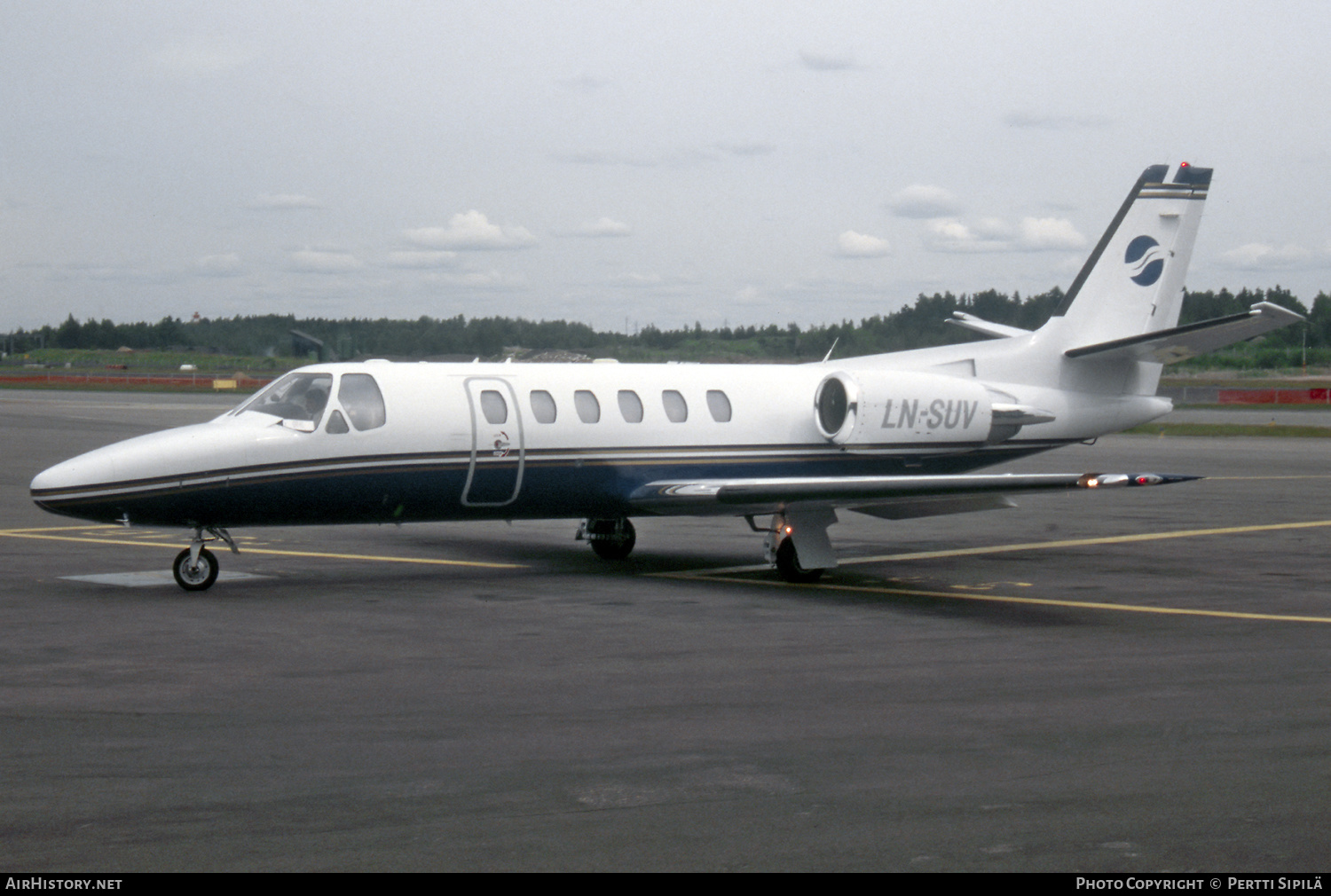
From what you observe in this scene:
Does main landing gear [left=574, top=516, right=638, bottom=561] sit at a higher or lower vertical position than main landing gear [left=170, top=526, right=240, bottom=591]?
higher

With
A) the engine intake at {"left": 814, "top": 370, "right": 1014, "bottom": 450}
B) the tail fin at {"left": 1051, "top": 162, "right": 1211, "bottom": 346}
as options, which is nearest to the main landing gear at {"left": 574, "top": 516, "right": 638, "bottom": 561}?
the engine intake at {"left": 814, "top": 370, "right": 1014, "bottom": 450}

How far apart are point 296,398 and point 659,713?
24.5 ft

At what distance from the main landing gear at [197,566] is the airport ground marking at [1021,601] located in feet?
16.7

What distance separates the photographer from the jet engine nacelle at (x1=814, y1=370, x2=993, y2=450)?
17.7 meters

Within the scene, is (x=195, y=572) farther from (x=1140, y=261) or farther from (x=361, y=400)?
(x=1140, y=261)

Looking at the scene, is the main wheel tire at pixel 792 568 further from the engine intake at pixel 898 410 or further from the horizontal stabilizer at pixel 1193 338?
the horizontal stabilizer at pixel 1193 338

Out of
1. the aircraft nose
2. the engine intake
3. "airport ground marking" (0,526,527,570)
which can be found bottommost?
"airport ground marking" (0,526,527,570)

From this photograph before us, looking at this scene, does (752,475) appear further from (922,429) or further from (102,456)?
(102,456)

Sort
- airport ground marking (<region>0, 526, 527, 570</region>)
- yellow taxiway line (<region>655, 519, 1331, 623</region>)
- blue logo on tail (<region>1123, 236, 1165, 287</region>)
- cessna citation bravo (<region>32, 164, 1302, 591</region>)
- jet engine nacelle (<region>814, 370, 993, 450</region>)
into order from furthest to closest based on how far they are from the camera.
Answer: blue logo on tail (<region>1123, 236, 1165, 287</region>) → jet engine nacelle (<region>814, 370, 993, 450</region>) → airport ground marking (<region>0, 526, 527, 570</region>) → cessna citation bravo (<region>32, 164, 1302, 591</region>) → yellow taxiway line (<region>655, 519, 1331, 623</region>)

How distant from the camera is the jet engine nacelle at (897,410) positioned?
17688mm

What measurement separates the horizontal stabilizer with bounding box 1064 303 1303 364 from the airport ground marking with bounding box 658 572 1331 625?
368cm

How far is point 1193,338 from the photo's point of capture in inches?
703

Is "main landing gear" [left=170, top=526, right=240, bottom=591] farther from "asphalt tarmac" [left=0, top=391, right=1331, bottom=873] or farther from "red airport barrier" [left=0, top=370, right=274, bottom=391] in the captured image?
"red airport barrier" [left=0, top=370, right=274, bottom=391]

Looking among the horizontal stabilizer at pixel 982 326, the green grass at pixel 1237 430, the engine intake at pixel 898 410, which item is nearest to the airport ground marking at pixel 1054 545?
the engine intake at pixel 898 410
